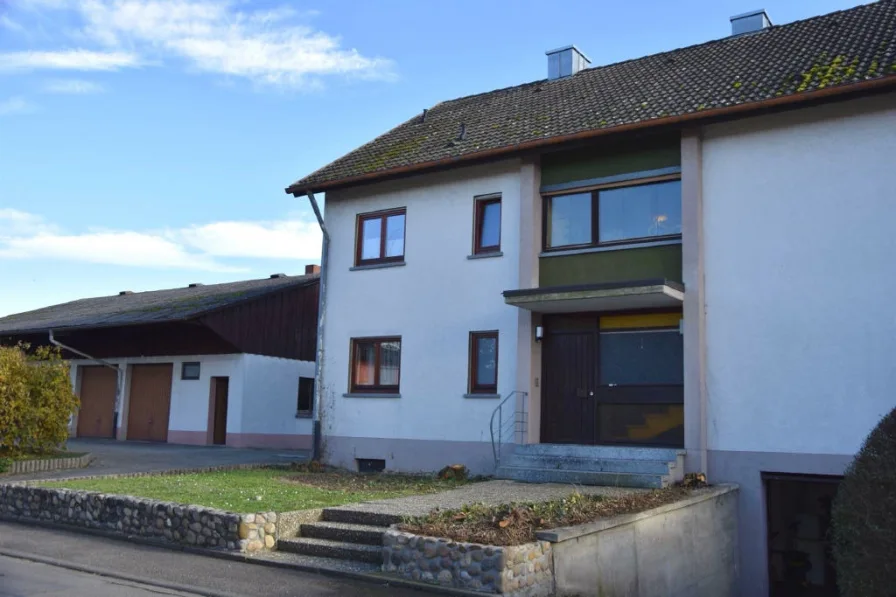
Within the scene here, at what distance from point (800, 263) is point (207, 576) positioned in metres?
9.50

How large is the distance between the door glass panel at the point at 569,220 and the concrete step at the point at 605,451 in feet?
12.1

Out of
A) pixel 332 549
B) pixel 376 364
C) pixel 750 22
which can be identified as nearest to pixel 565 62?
pixel 750 22

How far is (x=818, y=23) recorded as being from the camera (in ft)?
53.0

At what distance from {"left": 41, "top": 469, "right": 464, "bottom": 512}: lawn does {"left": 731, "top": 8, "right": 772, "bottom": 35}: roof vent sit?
12011 mm

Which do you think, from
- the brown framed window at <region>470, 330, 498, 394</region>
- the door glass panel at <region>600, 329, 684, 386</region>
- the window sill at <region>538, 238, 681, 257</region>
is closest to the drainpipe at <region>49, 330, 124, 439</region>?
the brown framed window at <region>470, 330, 498, 394</region>

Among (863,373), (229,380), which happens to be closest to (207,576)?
(863,373)

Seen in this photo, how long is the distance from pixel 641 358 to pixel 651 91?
17.0 ft

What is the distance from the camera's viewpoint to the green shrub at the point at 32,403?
50.0 ft

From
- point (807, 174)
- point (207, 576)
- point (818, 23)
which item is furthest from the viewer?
point (818, 23)

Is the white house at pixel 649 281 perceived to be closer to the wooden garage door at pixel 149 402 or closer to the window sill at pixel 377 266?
the window sill at pixel 377 266

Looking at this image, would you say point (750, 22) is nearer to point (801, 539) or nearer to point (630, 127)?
point (630, 127)

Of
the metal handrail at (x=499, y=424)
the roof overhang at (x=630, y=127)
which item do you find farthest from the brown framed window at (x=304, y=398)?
the metal handrail at (x=499, y=424)

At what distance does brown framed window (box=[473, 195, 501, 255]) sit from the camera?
15.7 meters

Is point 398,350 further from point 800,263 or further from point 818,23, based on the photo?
point 818,23
